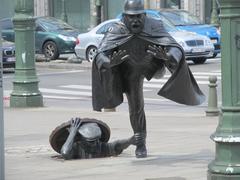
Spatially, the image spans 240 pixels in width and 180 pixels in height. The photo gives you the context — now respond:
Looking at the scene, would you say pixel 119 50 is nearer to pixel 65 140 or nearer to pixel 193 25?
pixel 65 140

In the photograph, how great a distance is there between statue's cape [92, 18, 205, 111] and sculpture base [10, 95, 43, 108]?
A: 7.33 m

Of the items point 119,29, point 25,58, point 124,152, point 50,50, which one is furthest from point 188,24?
point 119,29

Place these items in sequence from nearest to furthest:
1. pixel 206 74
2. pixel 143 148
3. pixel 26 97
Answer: pixel 143 148 → pixel 26 97 → pixel 206 74

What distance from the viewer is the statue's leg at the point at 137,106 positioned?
30.9ft

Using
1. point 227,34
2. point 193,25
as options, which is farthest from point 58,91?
point 227,34

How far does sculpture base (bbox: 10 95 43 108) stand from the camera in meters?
16.5

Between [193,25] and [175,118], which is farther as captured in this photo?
[193,25]

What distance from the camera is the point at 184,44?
26031 mm

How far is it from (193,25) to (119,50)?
20.2 meters

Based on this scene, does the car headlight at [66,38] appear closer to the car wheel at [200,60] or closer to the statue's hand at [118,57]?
the car wheel at [200,60]

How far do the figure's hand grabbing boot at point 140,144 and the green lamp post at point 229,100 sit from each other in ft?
7.63

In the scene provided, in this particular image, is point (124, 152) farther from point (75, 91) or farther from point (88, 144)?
point (75, 91)

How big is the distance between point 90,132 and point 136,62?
115cm

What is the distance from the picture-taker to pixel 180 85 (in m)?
8.93
